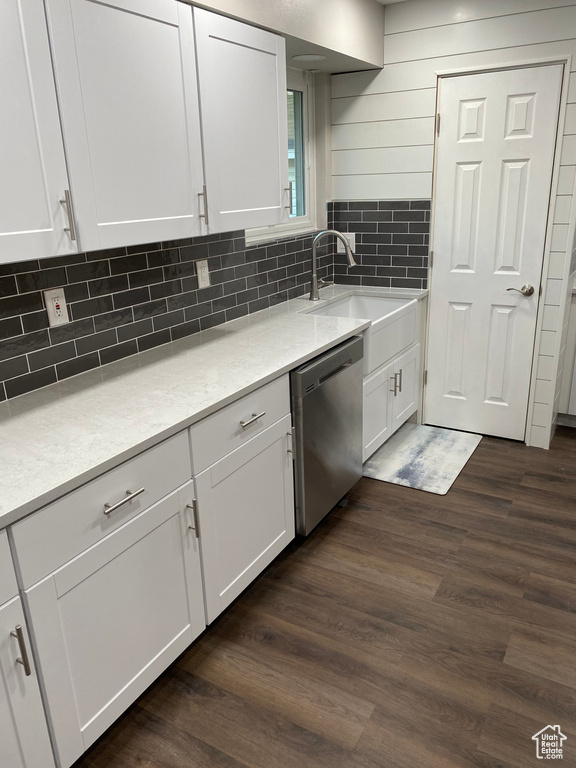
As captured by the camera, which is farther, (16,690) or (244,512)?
(244,512)

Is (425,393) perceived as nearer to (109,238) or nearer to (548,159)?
(548,159)

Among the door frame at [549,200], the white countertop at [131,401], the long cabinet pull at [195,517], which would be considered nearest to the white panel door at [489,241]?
the door frame at [549,200]

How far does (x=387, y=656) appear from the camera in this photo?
2.04m

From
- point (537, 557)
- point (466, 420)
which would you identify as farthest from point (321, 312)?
point (537, 557)

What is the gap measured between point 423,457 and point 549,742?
1.82 m

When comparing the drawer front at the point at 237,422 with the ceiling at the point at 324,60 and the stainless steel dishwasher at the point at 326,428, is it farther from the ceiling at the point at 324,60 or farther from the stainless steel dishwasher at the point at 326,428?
the ceiling at the point at 324,60

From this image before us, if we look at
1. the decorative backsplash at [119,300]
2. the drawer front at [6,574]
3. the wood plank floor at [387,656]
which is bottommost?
the wood plank floor at [387,656]

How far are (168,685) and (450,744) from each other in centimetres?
89

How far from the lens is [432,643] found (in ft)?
6.88

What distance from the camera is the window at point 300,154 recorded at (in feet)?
11.1

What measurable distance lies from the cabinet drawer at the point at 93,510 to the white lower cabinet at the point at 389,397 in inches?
57.3

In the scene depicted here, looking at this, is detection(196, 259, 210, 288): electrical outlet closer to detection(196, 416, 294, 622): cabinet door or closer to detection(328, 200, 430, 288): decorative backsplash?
detection(196, 416, 294, 622): cabinet door

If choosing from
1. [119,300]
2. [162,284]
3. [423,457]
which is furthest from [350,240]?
[119,300]

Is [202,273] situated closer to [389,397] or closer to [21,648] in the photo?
[389,397]
